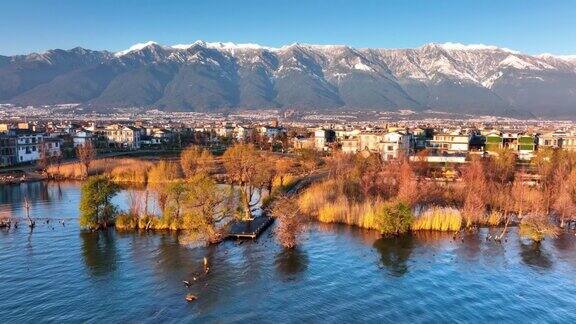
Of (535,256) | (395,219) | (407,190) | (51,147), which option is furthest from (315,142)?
(535,256)

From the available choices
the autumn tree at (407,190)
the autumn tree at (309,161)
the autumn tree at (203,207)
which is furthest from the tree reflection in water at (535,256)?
the autumn tree at (309,161)

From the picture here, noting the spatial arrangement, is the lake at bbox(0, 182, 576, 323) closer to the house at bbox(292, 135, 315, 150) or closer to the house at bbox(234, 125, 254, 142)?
the house at bbox(292, 135, 315, 150)

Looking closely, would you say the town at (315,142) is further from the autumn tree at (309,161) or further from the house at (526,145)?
the autumn tree at (309,161)

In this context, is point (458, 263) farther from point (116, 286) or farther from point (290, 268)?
point (116, 286)

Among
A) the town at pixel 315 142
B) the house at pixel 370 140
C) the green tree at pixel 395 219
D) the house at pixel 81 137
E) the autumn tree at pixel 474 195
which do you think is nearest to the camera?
the green tree at pixel 395 219

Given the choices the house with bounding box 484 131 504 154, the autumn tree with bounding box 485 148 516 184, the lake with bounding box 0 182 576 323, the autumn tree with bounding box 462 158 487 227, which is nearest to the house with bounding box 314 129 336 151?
the house with bounding box 484 131 504 154
